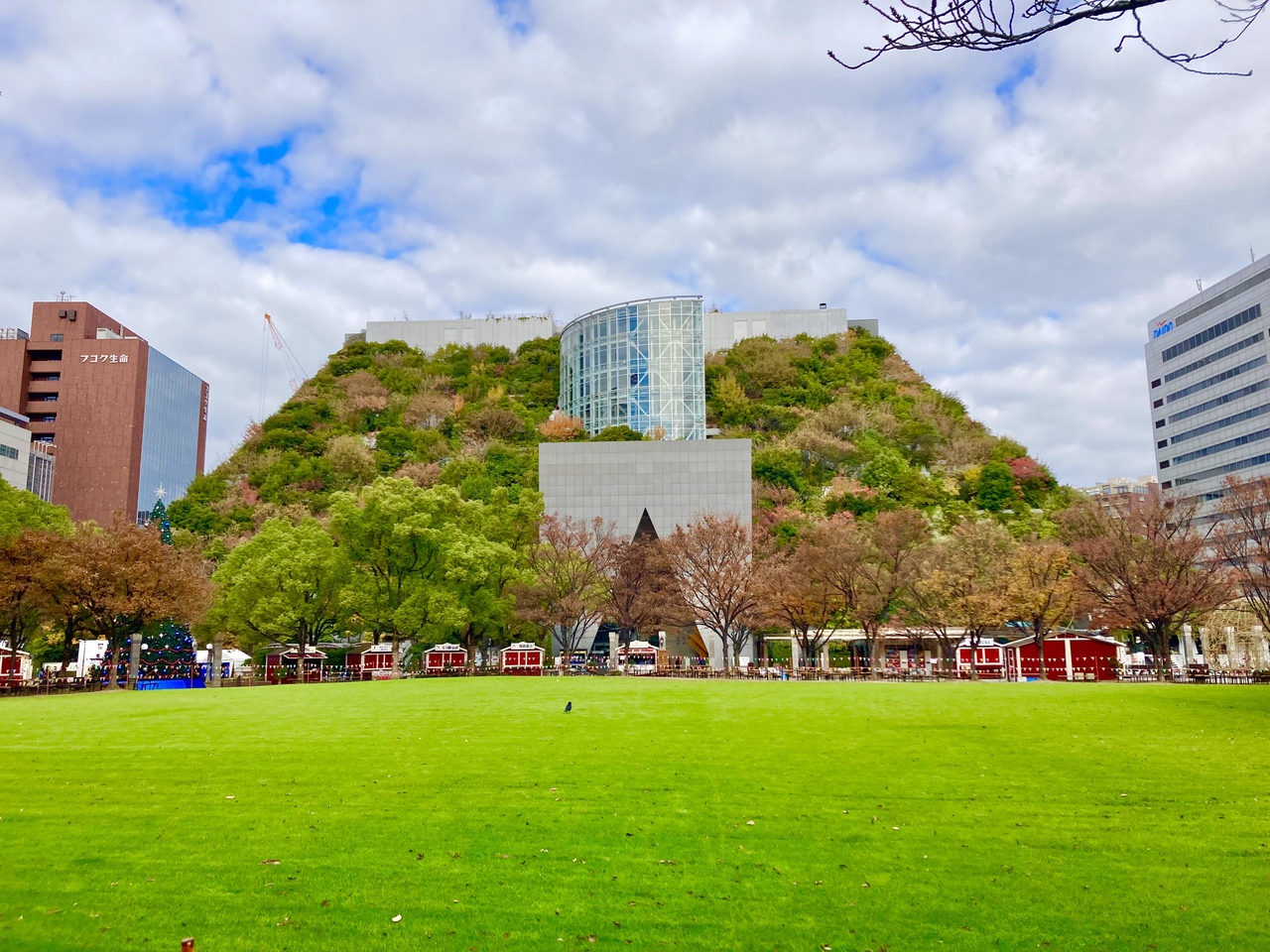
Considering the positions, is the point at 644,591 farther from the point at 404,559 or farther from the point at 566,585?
the point at 404,559

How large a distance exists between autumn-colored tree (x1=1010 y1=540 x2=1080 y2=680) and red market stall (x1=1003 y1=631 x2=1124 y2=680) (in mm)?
519

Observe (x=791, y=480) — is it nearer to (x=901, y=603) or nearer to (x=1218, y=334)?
(x=901, y=603)

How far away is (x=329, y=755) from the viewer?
15.9 m

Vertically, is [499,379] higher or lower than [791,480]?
higher

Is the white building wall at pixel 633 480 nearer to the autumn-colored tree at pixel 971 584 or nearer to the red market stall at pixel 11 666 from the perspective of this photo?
the autumn-colored tree at pixel 971 584

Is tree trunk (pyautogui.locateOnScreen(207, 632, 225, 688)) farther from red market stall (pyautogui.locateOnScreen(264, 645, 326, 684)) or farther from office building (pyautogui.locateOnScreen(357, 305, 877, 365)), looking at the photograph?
office building (pyautogui.locateOnScreen(357, 305, 877, 365))

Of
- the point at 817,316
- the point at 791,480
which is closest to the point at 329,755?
the point at 791,480

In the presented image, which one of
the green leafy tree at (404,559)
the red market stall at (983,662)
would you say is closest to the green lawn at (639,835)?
the red market stall at (983,662)

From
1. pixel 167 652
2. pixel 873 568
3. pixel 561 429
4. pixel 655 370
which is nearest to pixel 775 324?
pixel 655 370

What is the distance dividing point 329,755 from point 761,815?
25.7 feet

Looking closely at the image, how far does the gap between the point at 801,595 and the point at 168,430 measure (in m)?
105

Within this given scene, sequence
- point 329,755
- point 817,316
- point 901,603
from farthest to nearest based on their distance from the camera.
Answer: point 817,316 < point 901,603 < point 329,755

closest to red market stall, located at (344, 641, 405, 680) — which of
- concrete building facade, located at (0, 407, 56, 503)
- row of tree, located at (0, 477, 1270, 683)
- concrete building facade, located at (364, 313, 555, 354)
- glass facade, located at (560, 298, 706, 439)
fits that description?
row of tree, located at (0, 477, 1270, 683)

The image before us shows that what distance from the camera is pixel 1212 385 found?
9681cm
